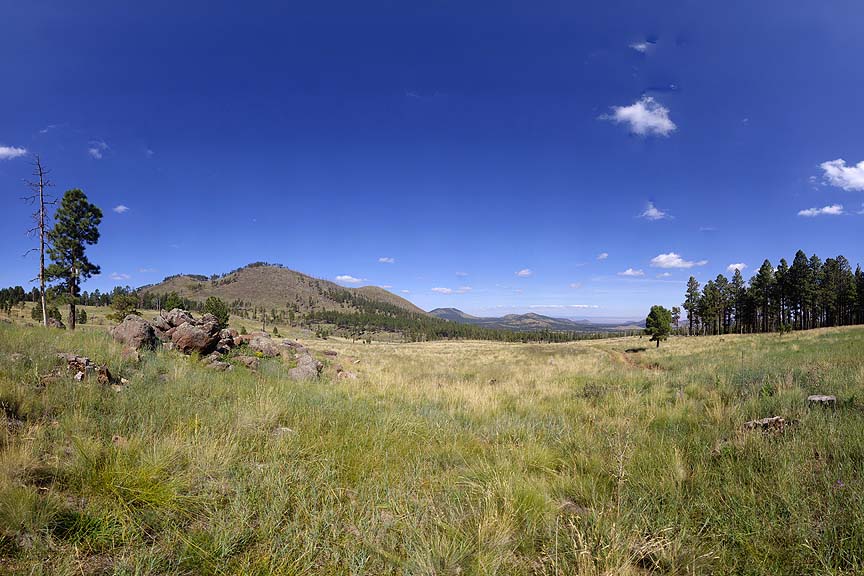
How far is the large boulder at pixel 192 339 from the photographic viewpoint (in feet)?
34.3

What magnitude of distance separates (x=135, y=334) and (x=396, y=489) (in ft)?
33.2

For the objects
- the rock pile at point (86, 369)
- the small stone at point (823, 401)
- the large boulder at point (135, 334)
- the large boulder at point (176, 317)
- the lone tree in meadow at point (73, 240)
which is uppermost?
the lone tree in meadow at point (73, 240)

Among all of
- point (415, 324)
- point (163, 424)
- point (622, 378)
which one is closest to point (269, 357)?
point (163, 424)

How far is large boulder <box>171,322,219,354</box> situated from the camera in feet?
34.3

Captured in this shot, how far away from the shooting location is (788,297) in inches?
2537

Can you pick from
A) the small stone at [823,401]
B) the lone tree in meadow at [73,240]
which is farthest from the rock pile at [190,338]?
the lone tree in meadow at [73,240]

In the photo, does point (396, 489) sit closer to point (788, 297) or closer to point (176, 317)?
point (176, 317)

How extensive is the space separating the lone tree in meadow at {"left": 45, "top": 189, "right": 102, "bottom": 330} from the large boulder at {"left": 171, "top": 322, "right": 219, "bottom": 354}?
29.3 metres

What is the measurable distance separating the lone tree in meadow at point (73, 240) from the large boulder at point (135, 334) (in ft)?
96.1

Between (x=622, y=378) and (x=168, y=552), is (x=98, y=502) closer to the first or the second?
(x=168, y=552)

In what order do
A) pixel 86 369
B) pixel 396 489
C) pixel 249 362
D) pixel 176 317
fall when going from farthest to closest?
pixel 176 317 → pixel 249 362 → pixel 86 369 → pixel 396 489

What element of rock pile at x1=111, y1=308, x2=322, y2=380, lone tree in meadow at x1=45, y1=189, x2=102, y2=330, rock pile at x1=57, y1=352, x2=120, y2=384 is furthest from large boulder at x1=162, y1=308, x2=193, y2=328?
lone tree in meadow at x1=45, y1=189, x2=102, y2=330

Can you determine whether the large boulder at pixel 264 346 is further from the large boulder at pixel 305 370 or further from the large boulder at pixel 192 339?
the large boulder at pixel 192 339

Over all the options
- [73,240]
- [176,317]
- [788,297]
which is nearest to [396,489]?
[176,317]
